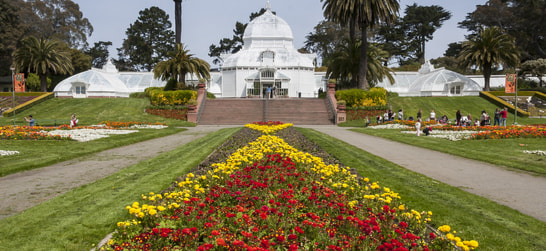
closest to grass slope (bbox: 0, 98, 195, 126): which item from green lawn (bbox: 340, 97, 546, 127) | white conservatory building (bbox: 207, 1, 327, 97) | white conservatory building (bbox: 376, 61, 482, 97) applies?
white conservatory building (bbox: 207, 1, 327, 97)

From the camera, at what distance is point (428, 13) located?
7969 centimetres

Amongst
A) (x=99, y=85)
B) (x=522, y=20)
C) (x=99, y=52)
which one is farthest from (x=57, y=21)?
(x=522, y=20)

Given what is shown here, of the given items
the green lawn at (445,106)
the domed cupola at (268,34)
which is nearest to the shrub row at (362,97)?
the green lawn at (445,106)

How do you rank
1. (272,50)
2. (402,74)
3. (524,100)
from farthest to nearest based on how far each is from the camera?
1. (402,74)
2. (272,50)
3. (524,100)

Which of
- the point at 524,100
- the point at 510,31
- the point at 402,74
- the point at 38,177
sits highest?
the point at 510,31

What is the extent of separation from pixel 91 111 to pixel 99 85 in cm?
1840

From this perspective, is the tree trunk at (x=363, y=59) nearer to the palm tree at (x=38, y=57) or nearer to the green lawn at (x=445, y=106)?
the green lawn at (x=445, y=106)

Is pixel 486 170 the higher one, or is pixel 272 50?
pixel 272 50

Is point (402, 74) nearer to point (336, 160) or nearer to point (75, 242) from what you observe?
point (336, 160)

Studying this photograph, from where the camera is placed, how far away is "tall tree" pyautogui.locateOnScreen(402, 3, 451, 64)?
79669mm

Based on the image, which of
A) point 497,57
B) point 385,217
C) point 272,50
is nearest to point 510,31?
point 497,57

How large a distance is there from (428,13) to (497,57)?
3989cm

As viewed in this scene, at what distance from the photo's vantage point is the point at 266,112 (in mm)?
34031

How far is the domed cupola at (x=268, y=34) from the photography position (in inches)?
2238
